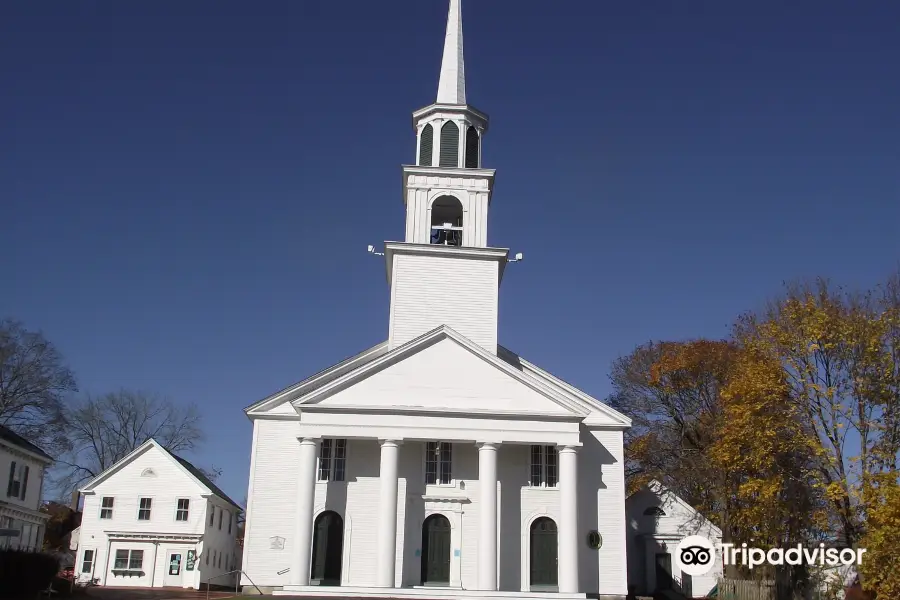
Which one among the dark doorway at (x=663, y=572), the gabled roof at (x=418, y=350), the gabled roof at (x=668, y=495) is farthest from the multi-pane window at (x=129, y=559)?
the dark doorway at (x=663, y=572)

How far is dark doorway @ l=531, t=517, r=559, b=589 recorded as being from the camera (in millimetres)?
33844

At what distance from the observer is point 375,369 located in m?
33.5

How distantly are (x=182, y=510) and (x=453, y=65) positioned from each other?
81.8 feet

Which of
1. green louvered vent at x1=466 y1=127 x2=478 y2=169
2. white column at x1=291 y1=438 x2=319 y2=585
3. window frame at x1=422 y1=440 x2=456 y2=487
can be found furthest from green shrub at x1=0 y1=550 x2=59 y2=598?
green louvered vent at x1=466 y1=127 x2=478 y2=169

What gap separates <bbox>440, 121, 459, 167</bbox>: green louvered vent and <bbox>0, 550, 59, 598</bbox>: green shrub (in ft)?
74.3

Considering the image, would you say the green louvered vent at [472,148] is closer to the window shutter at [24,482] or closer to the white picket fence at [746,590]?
the white picket fence at [746,590]

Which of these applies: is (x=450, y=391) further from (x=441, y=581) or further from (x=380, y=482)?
(x=441, y=581)

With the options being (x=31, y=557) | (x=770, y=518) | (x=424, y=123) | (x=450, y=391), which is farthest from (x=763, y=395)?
(x=31, y=557)

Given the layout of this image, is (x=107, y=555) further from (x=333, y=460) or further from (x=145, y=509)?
(x=333, y=460)

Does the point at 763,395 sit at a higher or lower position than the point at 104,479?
higher

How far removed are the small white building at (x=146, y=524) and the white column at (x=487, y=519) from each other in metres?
16.2

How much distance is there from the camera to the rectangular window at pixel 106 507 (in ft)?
138

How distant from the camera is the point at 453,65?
41.7 metres

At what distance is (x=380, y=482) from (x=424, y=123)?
16805 millimetres
